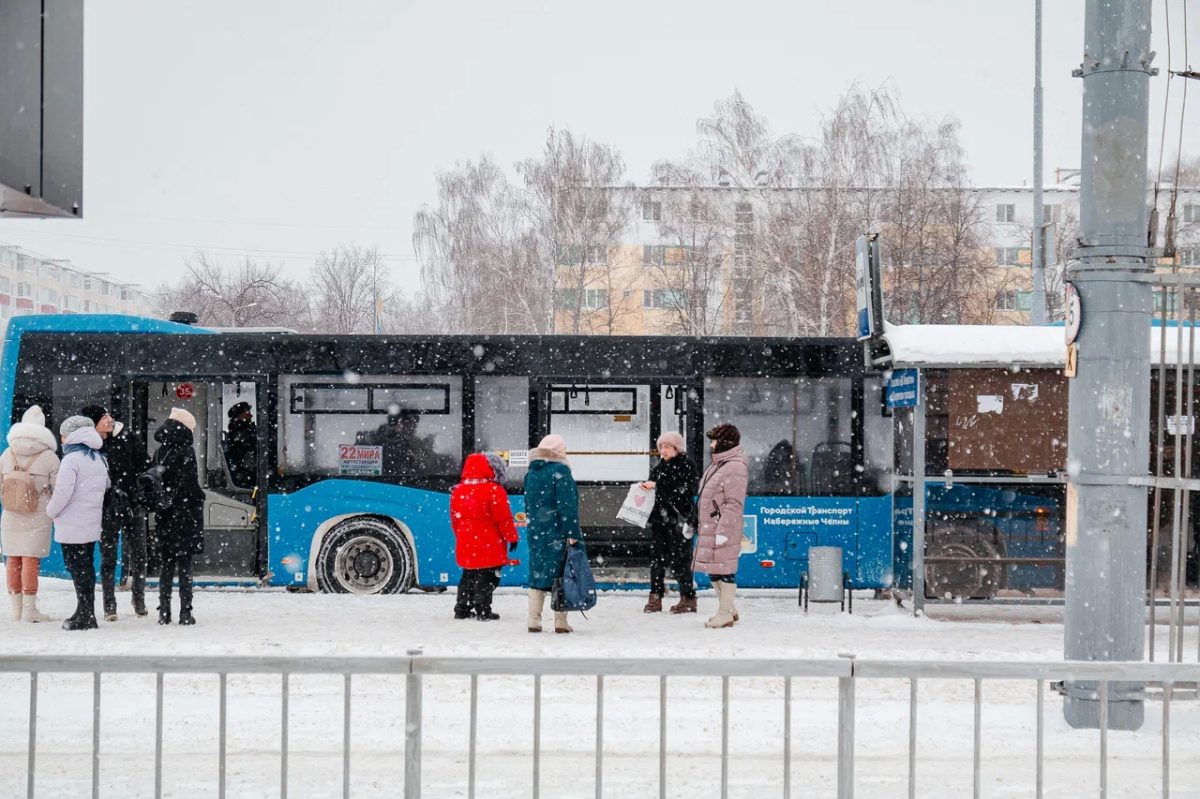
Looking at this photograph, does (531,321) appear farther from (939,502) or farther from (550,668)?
(550,668)

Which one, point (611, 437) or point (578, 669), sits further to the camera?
point (611, 437)

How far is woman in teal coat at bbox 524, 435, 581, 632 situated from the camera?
9.92m

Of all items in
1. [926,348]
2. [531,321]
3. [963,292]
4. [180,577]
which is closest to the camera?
[180,577]

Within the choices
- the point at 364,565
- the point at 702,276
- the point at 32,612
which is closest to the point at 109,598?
the point at 32,612

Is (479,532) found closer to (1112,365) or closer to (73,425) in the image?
(73,425)

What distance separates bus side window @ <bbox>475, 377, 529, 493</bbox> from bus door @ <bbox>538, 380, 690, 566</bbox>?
0.21 meters

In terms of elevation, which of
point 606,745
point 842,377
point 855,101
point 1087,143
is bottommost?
point 606,745

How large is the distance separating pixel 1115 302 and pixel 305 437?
8649 millimetres

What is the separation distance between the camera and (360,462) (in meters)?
12.8

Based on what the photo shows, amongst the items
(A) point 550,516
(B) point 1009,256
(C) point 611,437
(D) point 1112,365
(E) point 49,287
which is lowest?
(A) point 550,516

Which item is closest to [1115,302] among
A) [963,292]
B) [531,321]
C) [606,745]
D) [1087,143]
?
[1087,143]

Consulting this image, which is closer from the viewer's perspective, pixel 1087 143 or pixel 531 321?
pixel 1087 143

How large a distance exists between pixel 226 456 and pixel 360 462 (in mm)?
1512

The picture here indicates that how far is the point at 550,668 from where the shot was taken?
4137mm
